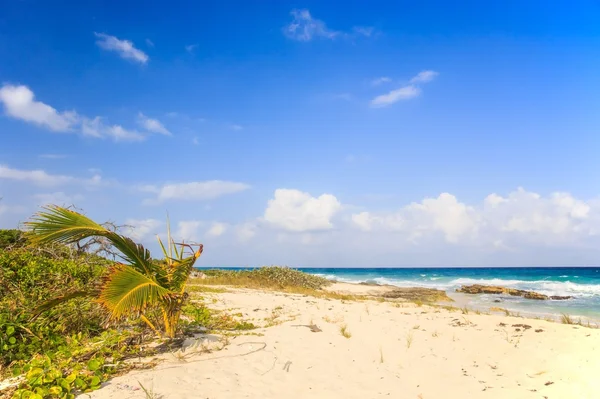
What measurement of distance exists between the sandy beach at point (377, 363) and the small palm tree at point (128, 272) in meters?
0.82

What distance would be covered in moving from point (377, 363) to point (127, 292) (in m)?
4.04

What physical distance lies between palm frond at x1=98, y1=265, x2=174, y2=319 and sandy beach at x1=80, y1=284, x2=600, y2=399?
86 cm

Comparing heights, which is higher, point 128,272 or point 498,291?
point 128,272

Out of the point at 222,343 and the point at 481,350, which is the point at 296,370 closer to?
the point at 222,343

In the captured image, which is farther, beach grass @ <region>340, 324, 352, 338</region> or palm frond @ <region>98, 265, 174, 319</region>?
beach grass @ <region>340, 324, 352, 338</region>

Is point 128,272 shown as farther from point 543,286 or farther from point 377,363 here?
point 543,286

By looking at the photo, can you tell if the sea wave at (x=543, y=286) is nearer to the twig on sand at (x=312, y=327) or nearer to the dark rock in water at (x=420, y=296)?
the dark rock in water at (x=420, y=296)

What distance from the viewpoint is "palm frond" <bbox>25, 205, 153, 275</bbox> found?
17.7 ft

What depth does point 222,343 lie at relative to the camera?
22.5ft

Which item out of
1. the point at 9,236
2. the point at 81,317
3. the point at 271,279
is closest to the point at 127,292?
the point at 81,317

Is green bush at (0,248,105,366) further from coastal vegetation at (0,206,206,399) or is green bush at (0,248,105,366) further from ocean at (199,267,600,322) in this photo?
ocean at (199,267,600,322)

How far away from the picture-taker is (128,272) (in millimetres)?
5551

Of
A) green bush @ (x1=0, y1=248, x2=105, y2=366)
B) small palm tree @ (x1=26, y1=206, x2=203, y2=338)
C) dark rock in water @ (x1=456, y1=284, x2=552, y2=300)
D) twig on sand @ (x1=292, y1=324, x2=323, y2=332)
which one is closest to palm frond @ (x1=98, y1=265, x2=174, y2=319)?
small palm tree @ (x1=26, y1=206, x2=203, y2=338)

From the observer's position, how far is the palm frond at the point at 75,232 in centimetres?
541
